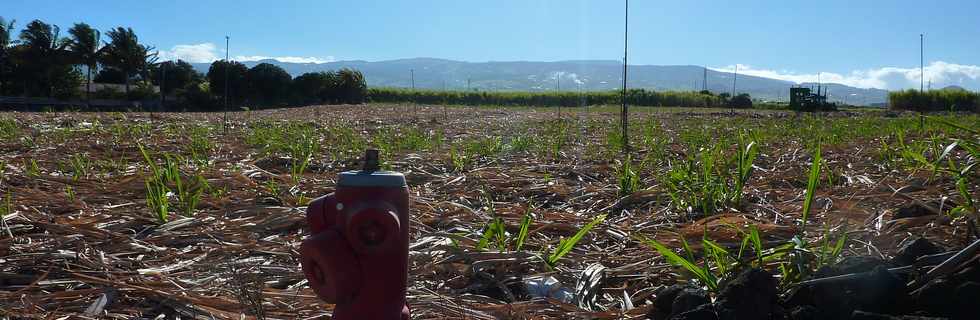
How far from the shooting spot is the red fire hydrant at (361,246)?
118 centimetres

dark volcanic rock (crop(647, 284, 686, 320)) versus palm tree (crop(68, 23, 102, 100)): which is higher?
palm tree (crop(68, 23, 102, 100))

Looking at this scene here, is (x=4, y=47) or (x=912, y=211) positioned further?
(x=4, y=47)

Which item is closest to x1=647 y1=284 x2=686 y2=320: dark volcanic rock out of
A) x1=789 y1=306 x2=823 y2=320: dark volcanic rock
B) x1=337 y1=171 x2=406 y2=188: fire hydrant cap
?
x1=789 y1=306 x2=823 y2=320: dark volcanic rock

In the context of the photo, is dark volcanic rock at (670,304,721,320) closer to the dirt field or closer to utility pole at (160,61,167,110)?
the dirt field

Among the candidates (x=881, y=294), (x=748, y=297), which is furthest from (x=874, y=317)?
(x=748, y=297)

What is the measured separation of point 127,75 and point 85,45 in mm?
2955

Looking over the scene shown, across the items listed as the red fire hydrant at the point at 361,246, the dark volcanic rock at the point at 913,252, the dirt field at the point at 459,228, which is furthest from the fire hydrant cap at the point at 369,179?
the dark volcanic rock at the point at 913,252

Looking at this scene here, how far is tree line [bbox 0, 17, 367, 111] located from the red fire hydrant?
1316 inches

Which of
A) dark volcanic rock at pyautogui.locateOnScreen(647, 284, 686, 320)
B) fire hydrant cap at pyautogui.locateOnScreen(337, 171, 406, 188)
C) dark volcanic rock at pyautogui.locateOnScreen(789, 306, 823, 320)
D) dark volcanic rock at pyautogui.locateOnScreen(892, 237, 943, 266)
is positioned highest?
fire hydrant cap at pyautogui.locateOnScreen(337, 171, 406, 188)

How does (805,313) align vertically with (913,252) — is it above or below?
below

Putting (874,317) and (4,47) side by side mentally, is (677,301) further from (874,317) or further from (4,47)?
(4,47)

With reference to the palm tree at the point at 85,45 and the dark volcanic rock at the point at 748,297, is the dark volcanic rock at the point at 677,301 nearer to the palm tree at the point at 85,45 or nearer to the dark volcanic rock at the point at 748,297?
the dark volcanic rock at the point at 748,297

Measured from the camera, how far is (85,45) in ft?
139

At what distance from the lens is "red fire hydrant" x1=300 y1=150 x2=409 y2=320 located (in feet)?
3.88
